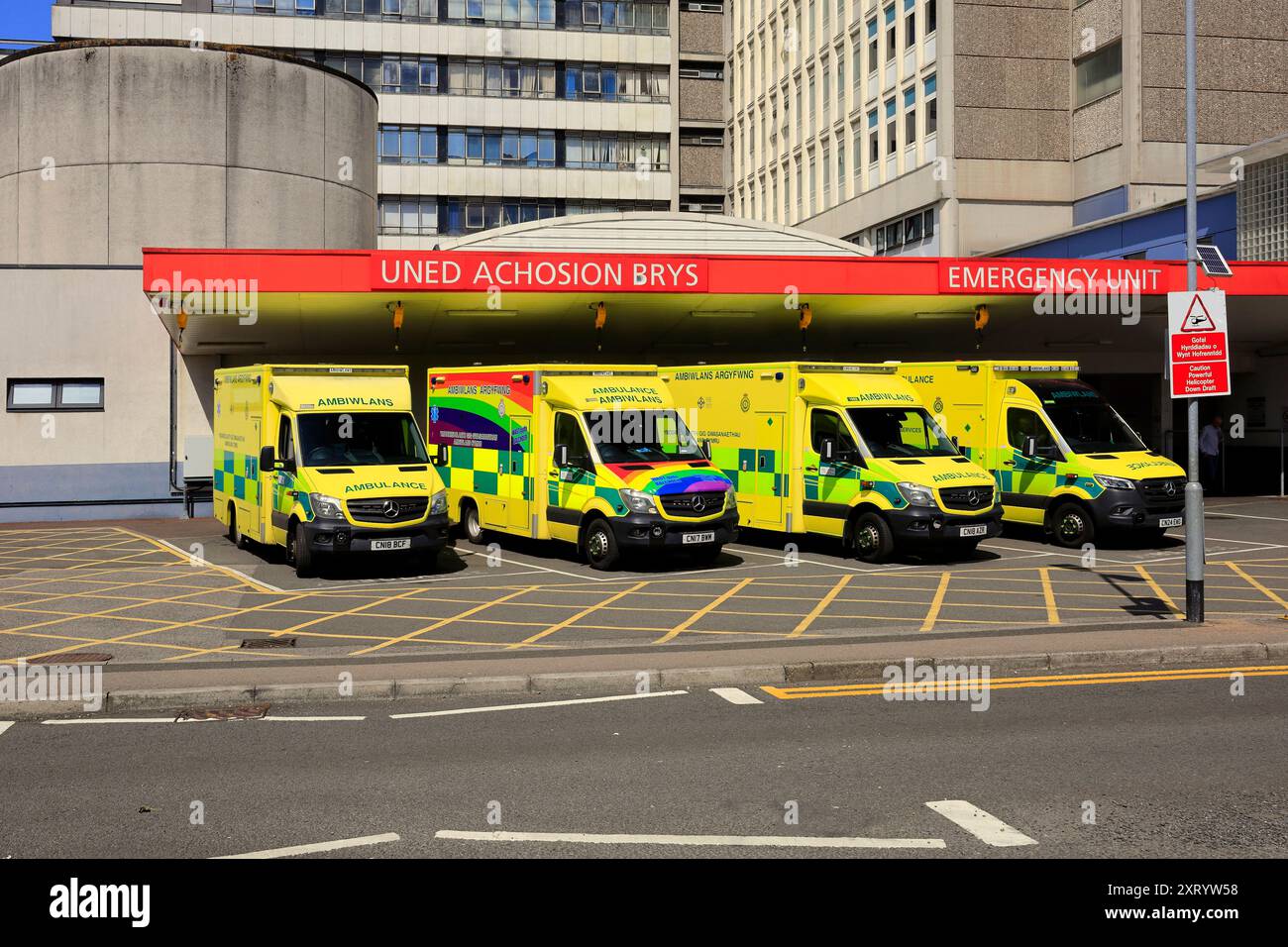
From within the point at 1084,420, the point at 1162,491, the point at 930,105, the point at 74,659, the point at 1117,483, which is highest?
the point at 930,105

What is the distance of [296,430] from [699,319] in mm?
11316

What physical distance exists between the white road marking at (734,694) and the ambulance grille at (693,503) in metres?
7.16

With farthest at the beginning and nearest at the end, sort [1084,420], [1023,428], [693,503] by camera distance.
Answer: [1023,428] < [1084,420] < [693,503]

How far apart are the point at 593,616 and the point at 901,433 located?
712 centimetres

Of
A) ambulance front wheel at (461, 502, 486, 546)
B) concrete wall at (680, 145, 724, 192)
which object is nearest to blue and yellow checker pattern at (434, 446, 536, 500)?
ambulance front wheel at (461, 502, 486, 546)

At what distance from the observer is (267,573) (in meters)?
17.0

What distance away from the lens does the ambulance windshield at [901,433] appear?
60.4 feet

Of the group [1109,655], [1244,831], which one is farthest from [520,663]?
[1244,831]

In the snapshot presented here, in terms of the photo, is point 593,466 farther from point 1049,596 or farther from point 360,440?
point 1049,596

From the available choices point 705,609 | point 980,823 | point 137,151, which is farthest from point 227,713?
point 137,151

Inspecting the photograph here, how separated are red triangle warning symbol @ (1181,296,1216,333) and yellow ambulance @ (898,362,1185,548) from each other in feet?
23.1

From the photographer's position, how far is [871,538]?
59.2 feet

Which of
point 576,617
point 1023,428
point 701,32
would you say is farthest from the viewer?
point 701,32

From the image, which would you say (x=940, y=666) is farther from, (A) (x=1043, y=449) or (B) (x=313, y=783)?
(A) (x=1043, y=449)
